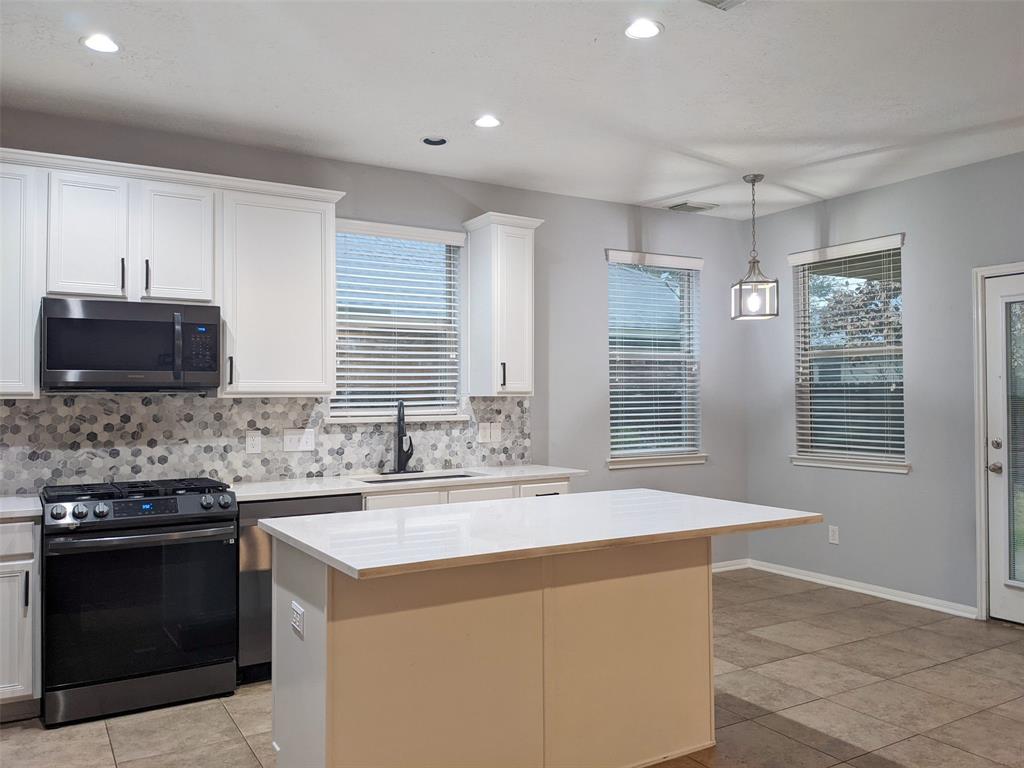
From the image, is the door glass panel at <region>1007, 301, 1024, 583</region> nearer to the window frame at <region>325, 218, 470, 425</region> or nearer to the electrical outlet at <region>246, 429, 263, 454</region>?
the window frame at <region>325, 218, 470, 425</region>

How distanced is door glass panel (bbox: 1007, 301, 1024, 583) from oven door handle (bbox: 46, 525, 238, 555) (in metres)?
4.28

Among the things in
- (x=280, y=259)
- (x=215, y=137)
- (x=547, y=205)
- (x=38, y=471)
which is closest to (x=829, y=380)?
(x=547, y=205)

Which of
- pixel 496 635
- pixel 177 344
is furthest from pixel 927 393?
pixel 177 344

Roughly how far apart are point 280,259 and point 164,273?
57 cm

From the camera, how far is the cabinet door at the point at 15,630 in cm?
325

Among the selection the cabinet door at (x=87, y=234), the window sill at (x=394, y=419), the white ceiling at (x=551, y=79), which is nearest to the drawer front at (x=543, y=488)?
the window sill at (x=394, y=419)

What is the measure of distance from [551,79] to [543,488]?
7.42 feet

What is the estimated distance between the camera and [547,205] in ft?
17.7

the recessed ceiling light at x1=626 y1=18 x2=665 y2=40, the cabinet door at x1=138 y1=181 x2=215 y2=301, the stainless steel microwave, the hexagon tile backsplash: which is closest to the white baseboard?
the hexagon tile backsplash

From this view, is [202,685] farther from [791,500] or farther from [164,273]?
[791,500]

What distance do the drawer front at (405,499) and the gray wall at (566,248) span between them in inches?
48.5

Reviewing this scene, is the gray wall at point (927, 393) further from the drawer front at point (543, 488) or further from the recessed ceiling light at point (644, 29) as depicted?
the recessed ceiling light at point (644, 29)

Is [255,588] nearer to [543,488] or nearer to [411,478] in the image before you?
[411,478]

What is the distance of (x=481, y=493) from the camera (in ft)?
14.4
